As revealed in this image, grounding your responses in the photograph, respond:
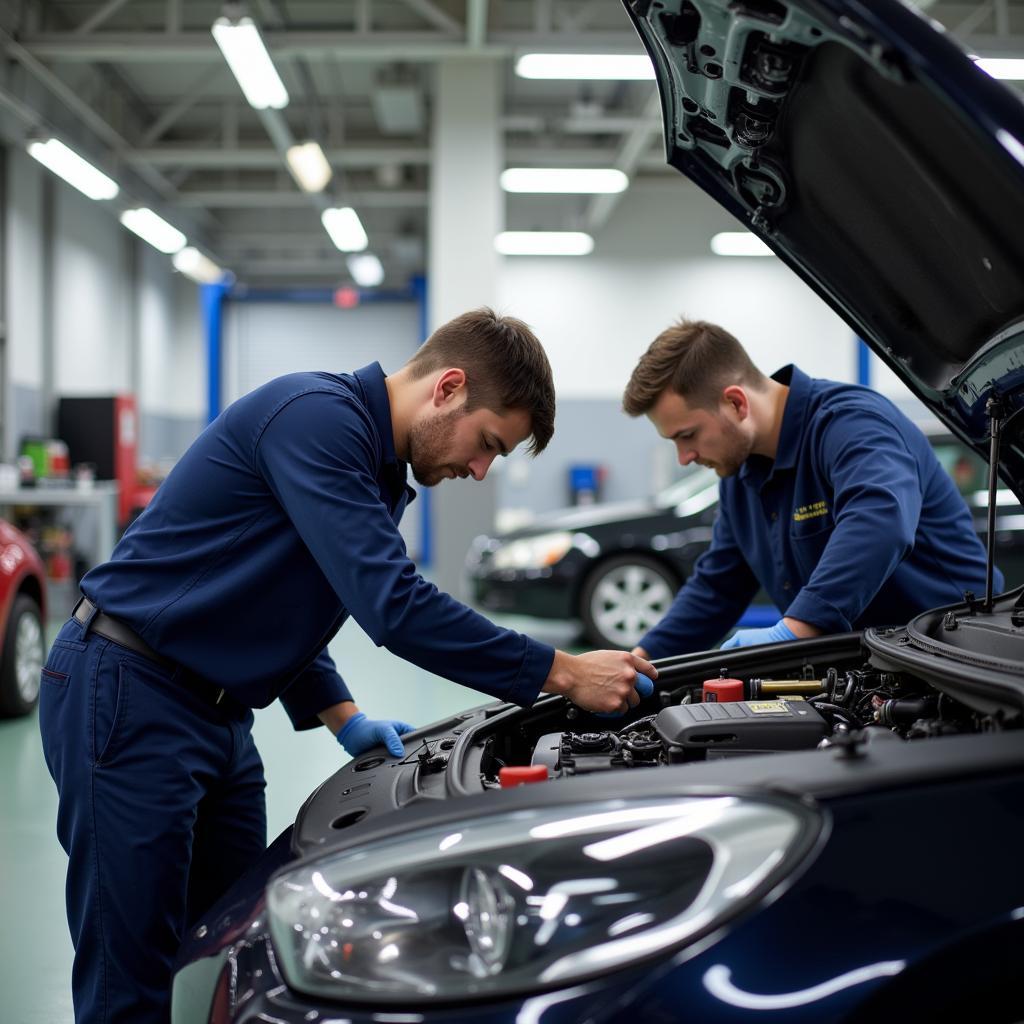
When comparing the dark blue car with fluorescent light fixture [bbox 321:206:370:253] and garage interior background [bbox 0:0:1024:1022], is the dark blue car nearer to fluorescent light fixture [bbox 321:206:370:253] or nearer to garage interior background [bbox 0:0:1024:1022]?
garage interior background [bbox 0:0:1024:1022]

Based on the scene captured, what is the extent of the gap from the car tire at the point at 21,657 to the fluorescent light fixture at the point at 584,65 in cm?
523

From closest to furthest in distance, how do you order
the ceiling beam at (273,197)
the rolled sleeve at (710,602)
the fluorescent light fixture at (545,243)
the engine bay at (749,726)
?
1. the engine bay at (749,726)
2. the rolled sleeve at (710,602)
3. the ceiling beam at (273,197)
4. the fluorescent light fixture at (545,243)

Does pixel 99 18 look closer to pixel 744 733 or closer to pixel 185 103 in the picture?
pixel 185 103

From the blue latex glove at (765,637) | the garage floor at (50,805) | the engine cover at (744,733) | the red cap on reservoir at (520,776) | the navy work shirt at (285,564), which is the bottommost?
the garage floor at (50,805)

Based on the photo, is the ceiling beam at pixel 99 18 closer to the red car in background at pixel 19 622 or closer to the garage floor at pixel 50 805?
the red car in background at pixel 19 622

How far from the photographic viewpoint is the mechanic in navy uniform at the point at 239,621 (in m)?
1.43

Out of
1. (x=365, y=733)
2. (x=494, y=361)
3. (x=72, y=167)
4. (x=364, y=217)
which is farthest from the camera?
(x=364, y=217)

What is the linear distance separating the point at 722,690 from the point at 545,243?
11785 millimetres

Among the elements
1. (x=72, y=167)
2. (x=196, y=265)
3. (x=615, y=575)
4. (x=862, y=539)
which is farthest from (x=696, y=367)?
(x=196, y=265)

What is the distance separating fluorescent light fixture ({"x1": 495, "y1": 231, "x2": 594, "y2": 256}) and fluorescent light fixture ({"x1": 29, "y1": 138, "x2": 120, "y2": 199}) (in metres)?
4.58

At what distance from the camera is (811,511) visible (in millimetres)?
2234

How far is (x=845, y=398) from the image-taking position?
2.26 metres

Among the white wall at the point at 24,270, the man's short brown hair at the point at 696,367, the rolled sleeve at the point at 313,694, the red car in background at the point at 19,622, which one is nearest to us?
the rolled sleeve at the point at 313,694

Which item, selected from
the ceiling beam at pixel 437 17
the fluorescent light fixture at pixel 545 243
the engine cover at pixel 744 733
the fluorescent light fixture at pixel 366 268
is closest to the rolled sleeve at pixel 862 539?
the engine cover at pixel 744 733
